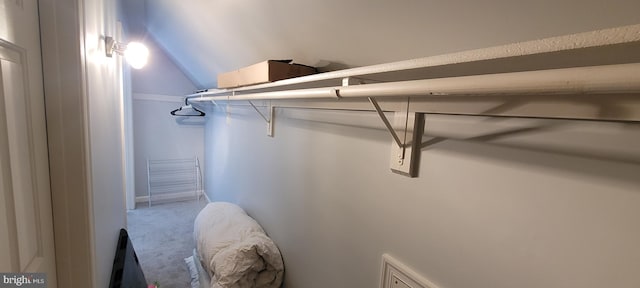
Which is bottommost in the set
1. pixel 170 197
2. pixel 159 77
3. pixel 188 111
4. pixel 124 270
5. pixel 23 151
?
pixel 170 197

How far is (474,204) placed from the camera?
32.7 inches

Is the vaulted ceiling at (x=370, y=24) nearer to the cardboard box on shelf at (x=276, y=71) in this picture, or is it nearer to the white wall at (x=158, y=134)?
the cardboard box on shelf at (x=276, y=71)

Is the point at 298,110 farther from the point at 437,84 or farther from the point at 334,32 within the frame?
the point at 437,84

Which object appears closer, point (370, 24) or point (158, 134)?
point (370, 24)

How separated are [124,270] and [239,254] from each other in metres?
0.66

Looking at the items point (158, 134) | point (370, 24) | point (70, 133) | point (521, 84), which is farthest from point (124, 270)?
point (158, 134)

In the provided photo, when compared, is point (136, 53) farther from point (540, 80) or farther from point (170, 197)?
point (170, 197)

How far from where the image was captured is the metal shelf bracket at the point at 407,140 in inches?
38.1

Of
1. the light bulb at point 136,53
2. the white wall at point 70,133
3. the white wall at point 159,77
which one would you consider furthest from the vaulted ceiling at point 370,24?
the white wall at point 159,77

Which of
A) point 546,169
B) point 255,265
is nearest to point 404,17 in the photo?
point 546,169

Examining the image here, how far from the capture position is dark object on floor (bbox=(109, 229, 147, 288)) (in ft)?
5.04

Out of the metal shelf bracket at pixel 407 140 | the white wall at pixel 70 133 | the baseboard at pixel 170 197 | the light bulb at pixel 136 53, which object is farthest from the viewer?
the baseboard at pixel 170 197

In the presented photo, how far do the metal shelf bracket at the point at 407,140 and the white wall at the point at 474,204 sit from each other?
0.13ft

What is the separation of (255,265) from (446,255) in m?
1.35
